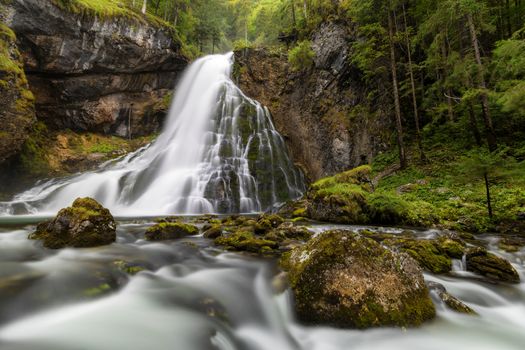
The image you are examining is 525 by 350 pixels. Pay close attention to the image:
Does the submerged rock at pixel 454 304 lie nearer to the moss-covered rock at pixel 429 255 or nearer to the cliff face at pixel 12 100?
the moss-covered rock at pixel 429 255

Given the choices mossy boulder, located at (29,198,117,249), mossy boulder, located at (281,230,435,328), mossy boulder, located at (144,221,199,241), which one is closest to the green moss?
mossy boulder, located at (29,198,117,249)

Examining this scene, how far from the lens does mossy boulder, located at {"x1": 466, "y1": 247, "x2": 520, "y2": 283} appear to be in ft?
16.8

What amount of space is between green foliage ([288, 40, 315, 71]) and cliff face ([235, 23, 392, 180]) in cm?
42

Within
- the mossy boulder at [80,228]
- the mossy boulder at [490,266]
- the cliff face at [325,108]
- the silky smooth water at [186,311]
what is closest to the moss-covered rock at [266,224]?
the silky smooth water at [186,311]

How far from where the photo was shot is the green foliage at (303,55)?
21859 mm

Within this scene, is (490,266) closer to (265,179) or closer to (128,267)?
(128,267)

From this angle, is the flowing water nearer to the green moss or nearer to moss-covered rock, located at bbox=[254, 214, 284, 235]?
the green moss

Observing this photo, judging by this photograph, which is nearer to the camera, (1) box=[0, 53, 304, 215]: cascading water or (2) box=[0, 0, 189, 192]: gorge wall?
(1) box=[0, 53, 304, 215]: cascading water

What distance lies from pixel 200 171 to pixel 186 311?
1432 cm

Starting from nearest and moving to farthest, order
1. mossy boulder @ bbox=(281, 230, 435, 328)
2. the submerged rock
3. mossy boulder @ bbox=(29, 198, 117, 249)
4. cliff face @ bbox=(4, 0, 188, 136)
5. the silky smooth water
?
the silky smooth water, mossy boulder @ bbox=(281, 230, 435, 328), the submerged rock, mossy boulder @ bbox=(29, 198, 117, 249), cliff face @ bbox=(4, 0, 188, 136)

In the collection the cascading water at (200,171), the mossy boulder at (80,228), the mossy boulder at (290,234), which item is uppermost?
the cascading water at (200,171)

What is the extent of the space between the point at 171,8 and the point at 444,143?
103 feet

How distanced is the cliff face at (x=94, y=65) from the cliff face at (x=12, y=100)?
2330 mm

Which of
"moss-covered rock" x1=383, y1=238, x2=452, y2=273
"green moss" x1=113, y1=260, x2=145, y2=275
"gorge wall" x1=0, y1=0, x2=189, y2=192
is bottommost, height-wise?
"moss-covered rock" x1=383, y1=238, x2=452, y2=273
